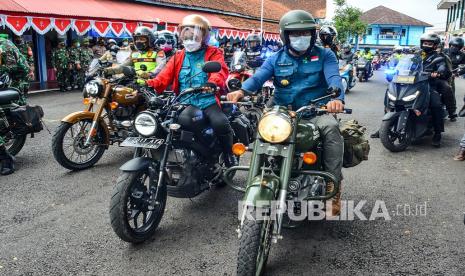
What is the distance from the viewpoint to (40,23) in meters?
13.0

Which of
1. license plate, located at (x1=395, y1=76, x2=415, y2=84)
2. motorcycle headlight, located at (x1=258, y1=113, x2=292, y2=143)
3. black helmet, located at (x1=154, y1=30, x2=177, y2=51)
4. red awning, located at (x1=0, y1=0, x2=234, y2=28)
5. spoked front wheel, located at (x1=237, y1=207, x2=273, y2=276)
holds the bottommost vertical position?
spoked front wheel, located at (x1=237, y1=207, x2=273, y2=276)

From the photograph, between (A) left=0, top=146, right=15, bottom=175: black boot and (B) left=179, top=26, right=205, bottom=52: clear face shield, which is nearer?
(B) left=179, top=26, right=205, bottom=52: clear face shield

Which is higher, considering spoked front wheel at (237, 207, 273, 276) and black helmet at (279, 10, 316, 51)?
black helmet at (279, 10, 316, 51)

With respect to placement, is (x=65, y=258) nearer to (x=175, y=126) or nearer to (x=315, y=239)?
(x=175, y=126)

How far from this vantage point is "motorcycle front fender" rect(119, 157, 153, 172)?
3475mm

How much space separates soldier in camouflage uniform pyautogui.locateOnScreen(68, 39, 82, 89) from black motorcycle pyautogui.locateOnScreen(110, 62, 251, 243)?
38.9ft

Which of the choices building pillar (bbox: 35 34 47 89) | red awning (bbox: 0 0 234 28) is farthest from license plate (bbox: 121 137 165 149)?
building pillar (bbox: 35 34 47 89)

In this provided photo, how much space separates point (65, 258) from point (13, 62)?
4209 mm

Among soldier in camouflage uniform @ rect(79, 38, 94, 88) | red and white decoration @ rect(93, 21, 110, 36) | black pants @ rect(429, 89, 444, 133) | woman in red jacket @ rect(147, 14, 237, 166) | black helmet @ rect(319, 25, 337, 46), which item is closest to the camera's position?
woman in red jacket @ rect(147, 14, 237, 166)

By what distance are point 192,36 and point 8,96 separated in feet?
9.77

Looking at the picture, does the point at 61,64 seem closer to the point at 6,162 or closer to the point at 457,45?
the point at 6,162

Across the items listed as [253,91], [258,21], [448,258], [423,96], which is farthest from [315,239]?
[258,21]

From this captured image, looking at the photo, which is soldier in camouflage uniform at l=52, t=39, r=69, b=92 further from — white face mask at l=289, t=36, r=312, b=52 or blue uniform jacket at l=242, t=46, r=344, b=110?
white face mask at l=289, t=36, r=312, b=52

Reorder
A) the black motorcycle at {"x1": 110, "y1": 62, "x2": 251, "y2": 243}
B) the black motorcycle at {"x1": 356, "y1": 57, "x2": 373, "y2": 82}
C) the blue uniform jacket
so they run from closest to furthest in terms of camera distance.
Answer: the black motorcycle at {"x1": 110, "y1": 62, "x2": 251, "y2": 243}, the blue uniform jacket, the black motorcycle at {"x1": 356, "y1": 57, "x2": 373, "y2": 82}
